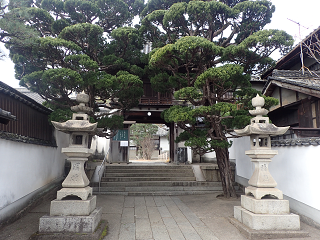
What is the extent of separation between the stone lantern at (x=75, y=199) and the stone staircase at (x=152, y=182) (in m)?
4.40

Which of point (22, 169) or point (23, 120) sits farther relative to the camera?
point (23, 120)

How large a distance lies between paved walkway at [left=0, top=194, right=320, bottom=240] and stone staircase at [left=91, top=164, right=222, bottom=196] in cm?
88

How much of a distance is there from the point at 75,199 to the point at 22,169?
2346mm

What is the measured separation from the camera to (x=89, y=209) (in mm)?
5332

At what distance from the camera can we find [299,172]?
6305mm

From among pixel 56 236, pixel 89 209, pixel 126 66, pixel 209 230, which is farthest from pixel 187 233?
pixel 126 66

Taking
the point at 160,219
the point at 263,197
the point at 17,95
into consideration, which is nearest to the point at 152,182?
the point at 160,219

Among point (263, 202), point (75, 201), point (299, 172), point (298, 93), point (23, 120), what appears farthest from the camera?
point (298, 93)

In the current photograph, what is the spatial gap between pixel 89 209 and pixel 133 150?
25.2 m

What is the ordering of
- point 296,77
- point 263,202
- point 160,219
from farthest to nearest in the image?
point 296,77 → point 160,219 → point 263,202

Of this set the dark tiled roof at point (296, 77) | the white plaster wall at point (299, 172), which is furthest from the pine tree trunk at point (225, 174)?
the dark tiled roof at point (296, 77)

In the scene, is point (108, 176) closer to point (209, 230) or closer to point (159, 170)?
point (159, 170)

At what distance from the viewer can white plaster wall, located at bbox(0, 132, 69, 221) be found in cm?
560

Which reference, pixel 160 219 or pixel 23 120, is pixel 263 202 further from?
pixel 23 120
